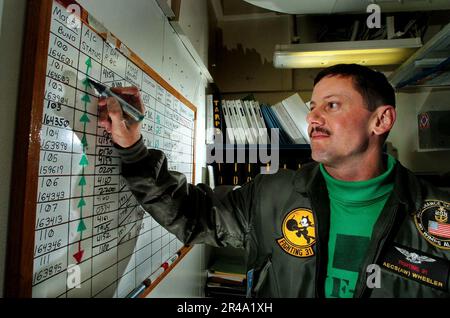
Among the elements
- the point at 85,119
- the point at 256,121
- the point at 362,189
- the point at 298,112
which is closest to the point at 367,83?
the point at 362,189

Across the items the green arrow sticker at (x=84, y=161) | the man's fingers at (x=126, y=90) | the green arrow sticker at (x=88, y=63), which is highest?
the green arrow sticker at (x=88, y=63)

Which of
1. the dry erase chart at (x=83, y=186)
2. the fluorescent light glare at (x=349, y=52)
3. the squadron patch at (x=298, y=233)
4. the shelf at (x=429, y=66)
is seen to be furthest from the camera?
the fluorescent light glare at (x=349, y=52)

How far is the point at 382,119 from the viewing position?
2.93 ft

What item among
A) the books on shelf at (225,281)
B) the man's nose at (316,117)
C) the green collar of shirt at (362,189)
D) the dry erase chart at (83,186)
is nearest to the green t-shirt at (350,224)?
the green collar of shirt at (362,189)

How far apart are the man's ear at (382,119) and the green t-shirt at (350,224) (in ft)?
0.51

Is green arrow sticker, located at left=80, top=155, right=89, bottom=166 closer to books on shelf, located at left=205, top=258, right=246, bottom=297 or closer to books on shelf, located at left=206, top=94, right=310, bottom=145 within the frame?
books on shelf, located at left=206, top=94, right=310, bottom=145

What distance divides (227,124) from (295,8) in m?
0.80

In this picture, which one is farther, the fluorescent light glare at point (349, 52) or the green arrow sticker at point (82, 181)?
the fluorescent light glare at point (349, 52)

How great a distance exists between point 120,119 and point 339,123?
0.75 meters

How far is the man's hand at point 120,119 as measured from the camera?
0.57 m

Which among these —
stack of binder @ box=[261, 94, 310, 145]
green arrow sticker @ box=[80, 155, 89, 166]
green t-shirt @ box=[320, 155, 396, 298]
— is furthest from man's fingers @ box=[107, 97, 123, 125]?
stack of binder @ box=[261, 94, 310, 145]

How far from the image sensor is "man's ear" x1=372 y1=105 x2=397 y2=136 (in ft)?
2.92
